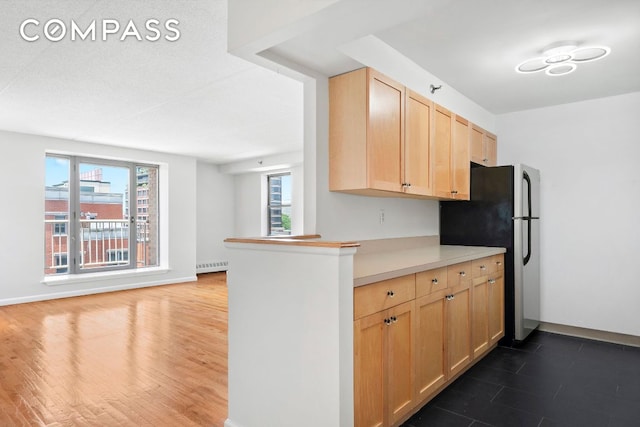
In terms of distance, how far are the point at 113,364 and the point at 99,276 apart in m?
3.63

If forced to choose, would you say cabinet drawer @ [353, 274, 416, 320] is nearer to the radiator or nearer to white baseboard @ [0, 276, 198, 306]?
white baseboard @ [0, 276, 198, 306]

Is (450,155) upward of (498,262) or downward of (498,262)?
upward

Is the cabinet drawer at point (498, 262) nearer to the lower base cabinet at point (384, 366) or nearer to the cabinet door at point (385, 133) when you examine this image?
the cabinet door at point (385, 133)

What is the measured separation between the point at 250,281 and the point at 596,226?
3.65 metres

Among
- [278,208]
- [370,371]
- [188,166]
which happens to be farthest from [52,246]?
[370,371]

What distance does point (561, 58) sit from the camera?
2.73 meters

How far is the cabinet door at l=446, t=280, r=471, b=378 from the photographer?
2.51 m

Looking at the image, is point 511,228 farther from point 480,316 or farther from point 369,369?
point 369,369

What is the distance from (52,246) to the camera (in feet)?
19.6

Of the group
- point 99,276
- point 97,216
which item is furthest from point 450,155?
point 97,216

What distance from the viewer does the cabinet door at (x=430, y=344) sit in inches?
86.0

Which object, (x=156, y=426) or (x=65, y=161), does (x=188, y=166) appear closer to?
(x=65, y=161)

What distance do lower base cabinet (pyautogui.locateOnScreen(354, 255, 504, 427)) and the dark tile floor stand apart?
0.12m

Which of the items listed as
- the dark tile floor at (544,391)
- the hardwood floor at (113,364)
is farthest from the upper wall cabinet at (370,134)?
the hardwood floor at (113,364)
